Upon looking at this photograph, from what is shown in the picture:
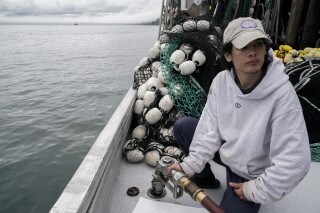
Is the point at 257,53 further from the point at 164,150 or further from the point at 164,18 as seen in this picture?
the point at 164,18

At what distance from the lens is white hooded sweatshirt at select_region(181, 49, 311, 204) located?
151 centimetres

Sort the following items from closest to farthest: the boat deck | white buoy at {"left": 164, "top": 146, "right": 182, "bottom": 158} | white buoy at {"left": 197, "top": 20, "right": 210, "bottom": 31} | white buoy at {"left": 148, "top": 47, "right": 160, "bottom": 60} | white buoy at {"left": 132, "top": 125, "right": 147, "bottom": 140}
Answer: the boat deck < white buoy at {"left": 164, "top": 146, "right": 182, "bottom": 158} < white buoy at {"left": 132, "top": 125, "right": 147, "bottom": 140} < white buoy at {"left": 197, "top": 20, "right": 210, "bottom": 31} < white buoy at {"left": 148, "top": 47, "right": 160, "bottom": 60}

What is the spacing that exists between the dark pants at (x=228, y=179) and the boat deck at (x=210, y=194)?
12.1 inches

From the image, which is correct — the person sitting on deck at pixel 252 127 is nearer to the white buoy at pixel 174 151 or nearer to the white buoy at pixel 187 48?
the white buoy at pixel 174 151

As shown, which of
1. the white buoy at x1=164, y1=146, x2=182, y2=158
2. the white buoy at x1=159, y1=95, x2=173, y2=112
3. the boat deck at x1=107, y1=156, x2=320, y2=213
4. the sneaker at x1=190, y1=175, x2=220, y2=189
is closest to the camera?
the boat deck at x1=107, y1=156, x2=320, y2=213

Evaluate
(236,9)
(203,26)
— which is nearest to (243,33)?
(203,26)

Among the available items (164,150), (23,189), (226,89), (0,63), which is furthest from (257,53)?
(0,63)

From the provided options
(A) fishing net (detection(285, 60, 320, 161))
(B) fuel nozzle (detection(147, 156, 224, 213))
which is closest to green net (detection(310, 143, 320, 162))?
(A) fishing net (detection(285, 60, 320, 161))

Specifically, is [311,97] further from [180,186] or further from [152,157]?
[180,186]

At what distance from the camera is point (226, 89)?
1.93 meters

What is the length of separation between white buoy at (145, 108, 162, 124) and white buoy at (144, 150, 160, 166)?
475 mm

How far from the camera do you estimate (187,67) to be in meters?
3.21

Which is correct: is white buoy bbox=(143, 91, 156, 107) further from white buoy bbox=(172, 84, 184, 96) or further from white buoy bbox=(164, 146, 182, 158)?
white buoy bbox=(164, 146, 182, 158)

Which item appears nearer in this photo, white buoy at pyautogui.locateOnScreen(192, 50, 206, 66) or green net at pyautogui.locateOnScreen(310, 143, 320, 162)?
green net at pyautogui.locateOnScreen(310, 143, 320, 162)
